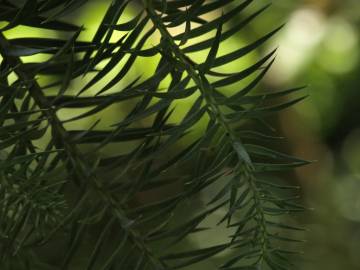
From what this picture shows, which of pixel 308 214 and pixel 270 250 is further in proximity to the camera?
pixel 308 214

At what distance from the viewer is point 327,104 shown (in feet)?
3.23

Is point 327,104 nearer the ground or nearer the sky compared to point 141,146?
nearer the sky

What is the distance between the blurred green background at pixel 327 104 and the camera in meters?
0.98

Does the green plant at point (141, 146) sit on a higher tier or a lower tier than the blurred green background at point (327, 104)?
lower

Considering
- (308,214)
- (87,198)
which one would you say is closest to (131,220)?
(87,198)

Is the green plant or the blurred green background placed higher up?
the blurred green background

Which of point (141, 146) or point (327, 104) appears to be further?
point (327, 104)

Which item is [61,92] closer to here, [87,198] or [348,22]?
[87,198]

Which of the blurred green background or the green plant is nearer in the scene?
the green plant

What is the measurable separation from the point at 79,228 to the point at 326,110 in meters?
0.79

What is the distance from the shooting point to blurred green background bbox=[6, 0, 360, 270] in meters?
0.98

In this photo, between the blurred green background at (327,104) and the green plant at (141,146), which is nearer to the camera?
the green plant at (141,146)

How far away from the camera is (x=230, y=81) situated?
0.23 metres

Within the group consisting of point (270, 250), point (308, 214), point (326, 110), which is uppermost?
point (326, 110)
